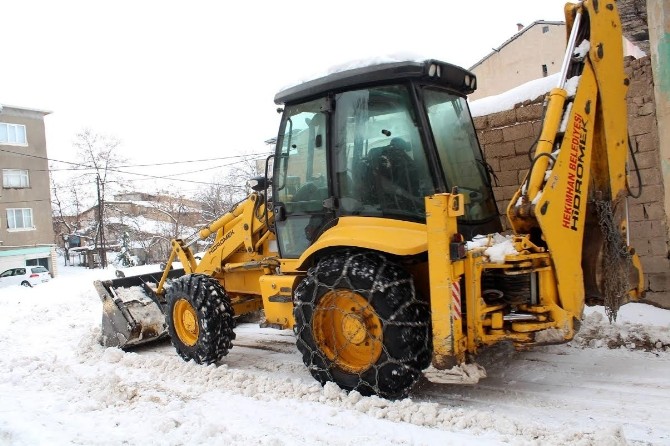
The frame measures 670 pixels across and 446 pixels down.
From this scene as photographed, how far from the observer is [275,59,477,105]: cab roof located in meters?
4.00

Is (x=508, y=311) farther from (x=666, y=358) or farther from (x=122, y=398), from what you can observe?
(x=122, y=398)

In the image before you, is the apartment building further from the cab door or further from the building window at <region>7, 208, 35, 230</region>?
the cab door

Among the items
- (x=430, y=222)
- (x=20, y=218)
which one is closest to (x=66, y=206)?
(x=20, y=218)

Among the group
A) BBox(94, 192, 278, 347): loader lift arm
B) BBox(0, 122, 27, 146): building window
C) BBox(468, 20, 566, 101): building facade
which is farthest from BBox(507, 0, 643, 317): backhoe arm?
BBox(0, 122, 27, 146): building window

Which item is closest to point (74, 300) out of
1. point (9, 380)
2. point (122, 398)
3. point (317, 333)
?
point (9, 380)

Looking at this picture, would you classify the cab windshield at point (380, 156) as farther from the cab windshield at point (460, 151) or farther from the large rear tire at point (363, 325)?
the large rear tire at point (363, 325)

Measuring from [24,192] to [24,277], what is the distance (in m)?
9.07

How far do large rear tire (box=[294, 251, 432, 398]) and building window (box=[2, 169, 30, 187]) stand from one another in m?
32.0

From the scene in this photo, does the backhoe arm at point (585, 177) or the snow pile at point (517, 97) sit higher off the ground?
the snow pile at point (517, 97)

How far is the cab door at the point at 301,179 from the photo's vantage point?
455cm

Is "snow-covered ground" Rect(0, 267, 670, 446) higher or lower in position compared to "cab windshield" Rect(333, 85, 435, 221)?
lower

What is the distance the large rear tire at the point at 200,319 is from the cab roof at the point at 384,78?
79.3 inches

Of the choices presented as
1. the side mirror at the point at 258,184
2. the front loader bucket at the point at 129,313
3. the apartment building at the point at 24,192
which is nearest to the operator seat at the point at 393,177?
the side mirror at the point at 258,184

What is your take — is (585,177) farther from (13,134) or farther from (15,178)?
(15,178)
